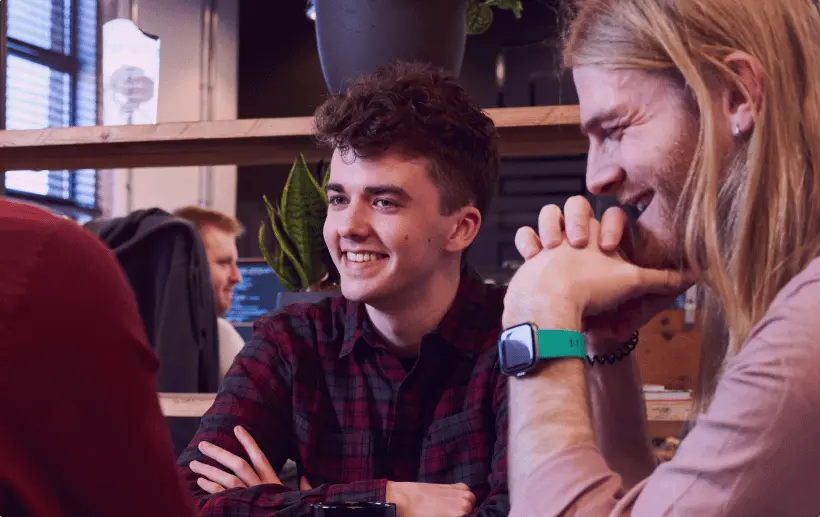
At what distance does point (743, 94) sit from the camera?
940 mm

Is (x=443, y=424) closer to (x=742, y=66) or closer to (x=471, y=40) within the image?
(x=742, y=66)

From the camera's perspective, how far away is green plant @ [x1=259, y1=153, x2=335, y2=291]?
191 centimetres

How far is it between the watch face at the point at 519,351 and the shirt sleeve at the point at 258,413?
56cm

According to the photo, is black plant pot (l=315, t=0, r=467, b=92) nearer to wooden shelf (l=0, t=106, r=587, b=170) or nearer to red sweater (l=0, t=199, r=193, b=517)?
wooden shelf (l=0, t=106, r=587, b=170)

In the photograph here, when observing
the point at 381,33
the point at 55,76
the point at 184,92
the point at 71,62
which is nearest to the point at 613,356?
the point at 381,33

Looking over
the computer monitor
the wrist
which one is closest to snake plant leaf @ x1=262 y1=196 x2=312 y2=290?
the wrist

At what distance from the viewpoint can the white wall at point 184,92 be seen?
18.2 feet

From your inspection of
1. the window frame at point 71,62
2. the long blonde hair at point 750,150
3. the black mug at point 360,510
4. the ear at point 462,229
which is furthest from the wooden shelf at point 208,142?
the window frame at point 71,62

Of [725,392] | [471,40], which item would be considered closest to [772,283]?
[725,392]

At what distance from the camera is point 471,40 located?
248 inches

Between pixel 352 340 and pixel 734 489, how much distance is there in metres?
0.95

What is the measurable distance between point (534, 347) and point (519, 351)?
2cm

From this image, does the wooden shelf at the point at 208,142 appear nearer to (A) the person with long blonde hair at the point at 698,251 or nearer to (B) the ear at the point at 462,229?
(B) the ear at the point at 462,229

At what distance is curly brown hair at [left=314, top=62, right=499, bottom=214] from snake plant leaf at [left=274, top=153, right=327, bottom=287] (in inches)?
8.1
